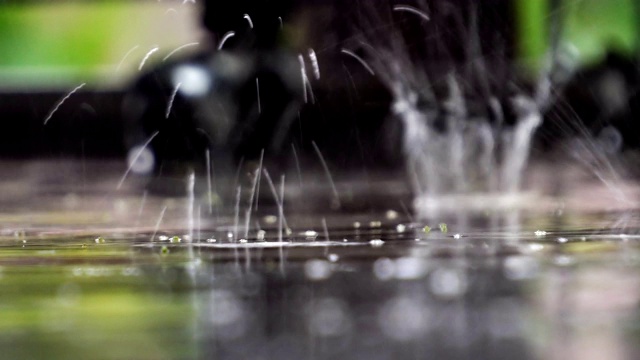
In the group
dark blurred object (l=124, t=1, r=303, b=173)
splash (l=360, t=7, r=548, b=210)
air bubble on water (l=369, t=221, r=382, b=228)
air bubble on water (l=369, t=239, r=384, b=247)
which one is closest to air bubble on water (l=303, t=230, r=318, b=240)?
air bubble on water (l=369, t=239, r=384, b=247)

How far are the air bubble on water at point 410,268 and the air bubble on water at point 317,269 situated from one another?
1.00ft

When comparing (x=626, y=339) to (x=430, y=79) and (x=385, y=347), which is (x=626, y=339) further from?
(x=430, y=79)

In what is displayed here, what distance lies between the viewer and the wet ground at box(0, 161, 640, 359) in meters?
3.72

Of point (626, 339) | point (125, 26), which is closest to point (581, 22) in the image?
point (125, 26)

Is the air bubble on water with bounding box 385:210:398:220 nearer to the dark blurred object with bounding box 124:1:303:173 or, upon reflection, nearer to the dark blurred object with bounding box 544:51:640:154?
the dark blurred object with bounding box 124:1:303:173

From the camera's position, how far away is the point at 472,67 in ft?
62.9

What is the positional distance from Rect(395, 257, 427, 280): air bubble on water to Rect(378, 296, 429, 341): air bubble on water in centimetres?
72

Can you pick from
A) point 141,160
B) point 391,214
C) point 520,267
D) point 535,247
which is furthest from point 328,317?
point 141,160

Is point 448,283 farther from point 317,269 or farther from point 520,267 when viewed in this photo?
point 317,269

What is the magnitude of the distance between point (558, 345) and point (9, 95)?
19.9 metres

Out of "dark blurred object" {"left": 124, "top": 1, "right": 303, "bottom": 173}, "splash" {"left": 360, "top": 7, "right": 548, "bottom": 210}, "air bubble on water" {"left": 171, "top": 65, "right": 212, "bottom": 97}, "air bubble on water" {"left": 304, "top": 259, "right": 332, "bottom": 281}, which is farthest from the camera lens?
"splash" {"left": 360, "top": 7, "right": 548, "bottom": 210}

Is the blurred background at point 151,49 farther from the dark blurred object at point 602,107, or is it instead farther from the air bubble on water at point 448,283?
the air bubble on water at point 448,283

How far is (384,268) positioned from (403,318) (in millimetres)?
1634

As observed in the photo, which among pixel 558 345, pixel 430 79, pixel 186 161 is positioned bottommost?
pixel 558 345
